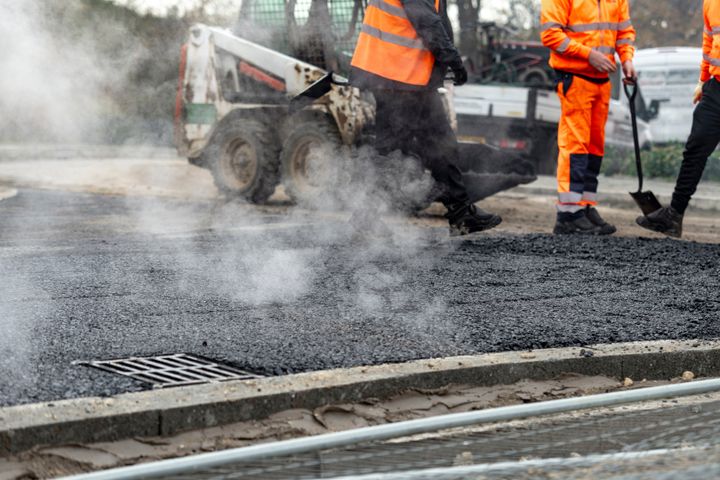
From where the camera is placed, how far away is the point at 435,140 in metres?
7.82

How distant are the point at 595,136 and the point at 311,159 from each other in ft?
10.5

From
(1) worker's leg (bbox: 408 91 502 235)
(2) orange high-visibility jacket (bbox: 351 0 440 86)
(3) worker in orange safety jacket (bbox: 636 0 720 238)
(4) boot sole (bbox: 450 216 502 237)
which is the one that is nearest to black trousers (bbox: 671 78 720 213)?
(3) worker in orange safety jacket (bbox: 636 0 720 238)

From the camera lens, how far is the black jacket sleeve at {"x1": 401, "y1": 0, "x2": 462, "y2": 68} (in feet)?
24.7

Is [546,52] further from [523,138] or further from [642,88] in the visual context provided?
[642,88]

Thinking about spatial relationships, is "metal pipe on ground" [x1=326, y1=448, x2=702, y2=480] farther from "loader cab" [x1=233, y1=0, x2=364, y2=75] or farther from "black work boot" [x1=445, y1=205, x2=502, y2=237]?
"loader cab" [x1=233, y1=0, x2=364, y2=75]

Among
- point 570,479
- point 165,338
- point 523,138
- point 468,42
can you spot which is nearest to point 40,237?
point 165,338

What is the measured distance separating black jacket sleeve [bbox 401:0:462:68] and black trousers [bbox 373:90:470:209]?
31 cm

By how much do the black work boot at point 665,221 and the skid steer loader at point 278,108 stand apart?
200 centimetres

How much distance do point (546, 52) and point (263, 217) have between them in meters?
10.3

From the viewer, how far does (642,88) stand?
882 inches

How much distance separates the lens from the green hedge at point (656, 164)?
1728cm

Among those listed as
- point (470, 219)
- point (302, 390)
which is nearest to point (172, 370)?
point (302, 390)

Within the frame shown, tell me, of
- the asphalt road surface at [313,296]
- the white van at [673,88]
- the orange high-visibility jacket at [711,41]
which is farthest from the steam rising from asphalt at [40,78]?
the white van at [673,88]

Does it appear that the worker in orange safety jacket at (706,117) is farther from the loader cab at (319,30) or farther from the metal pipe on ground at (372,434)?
the metal pipe on ground at (372,434)
